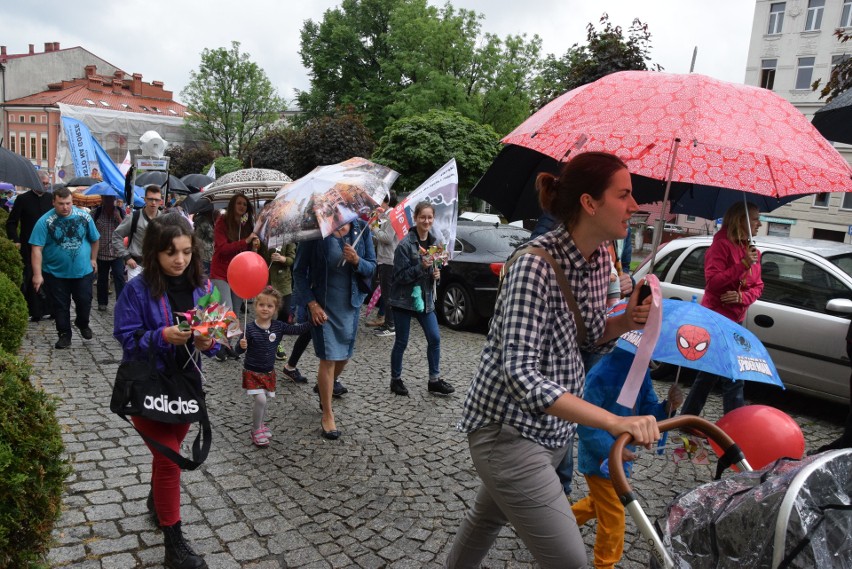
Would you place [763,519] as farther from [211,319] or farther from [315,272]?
[315,272]

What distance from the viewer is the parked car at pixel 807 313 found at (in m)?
5.54

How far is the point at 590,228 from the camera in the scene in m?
2.12

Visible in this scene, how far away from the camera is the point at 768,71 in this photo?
117 ft

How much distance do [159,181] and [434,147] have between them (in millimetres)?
10635

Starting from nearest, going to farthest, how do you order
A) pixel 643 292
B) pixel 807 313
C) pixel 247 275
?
pixel 643 292 < pixel 247 275 < pixel 807 313

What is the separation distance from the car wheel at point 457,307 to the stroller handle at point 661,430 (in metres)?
6.96

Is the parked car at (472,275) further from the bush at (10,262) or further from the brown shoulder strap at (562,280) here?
the brown shoulder strap at (562,280)

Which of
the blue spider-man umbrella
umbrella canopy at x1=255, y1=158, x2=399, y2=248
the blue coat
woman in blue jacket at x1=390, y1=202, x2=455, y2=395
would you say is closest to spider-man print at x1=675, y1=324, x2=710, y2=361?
the blue spider-man umbrella

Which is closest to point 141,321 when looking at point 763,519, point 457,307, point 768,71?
point 763,519

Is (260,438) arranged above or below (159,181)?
below

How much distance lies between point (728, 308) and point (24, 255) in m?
9.08

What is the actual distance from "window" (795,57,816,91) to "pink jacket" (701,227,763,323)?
118 ft

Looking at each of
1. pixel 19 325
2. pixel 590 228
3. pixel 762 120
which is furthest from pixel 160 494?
pixel 19 325

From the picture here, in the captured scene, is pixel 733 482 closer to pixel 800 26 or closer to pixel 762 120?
pixel 762 120
